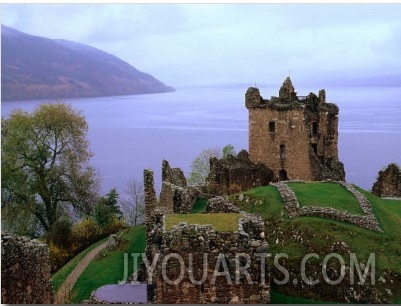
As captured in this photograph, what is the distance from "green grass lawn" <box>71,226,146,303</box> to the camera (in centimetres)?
2717

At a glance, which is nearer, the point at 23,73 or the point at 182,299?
the point at 182,299

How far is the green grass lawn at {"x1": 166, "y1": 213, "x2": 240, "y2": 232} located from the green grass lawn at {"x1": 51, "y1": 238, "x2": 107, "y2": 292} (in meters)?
12.9

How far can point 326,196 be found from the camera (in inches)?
960

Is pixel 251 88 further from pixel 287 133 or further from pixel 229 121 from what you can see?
pixel 229 121

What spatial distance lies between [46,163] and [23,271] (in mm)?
30917

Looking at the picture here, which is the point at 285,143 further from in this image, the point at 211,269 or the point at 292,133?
the point at 211,269

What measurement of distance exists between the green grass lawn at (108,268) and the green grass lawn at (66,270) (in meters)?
1.04

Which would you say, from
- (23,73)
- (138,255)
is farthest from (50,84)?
(138,255)

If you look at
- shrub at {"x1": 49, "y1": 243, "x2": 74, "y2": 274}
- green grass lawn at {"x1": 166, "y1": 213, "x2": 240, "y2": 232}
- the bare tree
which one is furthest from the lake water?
green grass lawn at {"x1": 166, "y1": 213, "x2": 240, "y2": 232}

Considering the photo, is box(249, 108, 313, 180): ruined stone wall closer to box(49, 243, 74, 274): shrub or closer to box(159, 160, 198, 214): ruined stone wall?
box(159, 160, 198, 214): ruined stone wall

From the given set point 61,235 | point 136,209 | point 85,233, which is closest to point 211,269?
point 61,235

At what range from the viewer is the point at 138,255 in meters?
30.6

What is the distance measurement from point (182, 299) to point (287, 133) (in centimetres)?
2953

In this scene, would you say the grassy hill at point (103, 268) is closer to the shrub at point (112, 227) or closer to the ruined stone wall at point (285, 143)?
the shrub at point (112, 227)
